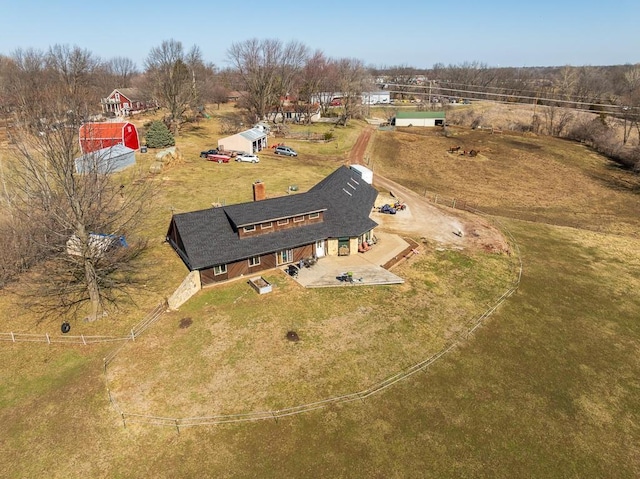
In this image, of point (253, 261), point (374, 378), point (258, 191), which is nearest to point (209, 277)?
point (253, 261)

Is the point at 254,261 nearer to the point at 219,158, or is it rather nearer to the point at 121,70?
the point at 219,158

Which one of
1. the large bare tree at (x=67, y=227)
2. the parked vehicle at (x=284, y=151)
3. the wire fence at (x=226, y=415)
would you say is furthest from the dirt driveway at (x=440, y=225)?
the large bare tree at (x=67, y=227)

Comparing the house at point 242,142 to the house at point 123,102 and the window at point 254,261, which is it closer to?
the window at point 254,261

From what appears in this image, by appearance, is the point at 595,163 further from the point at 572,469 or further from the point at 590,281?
the point at 572,469

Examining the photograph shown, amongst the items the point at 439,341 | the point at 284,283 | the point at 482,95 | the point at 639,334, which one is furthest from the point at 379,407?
the point at 482,95

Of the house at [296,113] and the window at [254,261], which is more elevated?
the house at [296,113]

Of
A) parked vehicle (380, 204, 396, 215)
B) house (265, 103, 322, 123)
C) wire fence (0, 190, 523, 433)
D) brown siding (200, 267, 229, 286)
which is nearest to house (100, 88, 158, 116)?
house (265, 103, 322, 123)
